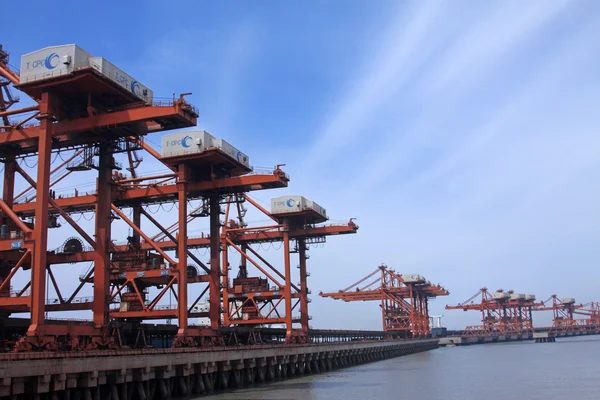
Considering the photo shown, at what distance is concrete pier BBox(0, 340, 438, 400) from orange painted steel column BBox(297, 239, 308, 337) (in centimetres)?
1300

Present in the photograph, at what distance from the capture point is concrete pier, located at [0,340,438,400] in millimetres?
22531

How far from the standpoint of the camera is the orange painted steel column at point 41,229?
30.5 m

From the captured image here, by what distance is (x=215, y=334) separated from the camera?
153 ft

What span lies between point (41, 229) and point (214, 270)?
1803 centimetres

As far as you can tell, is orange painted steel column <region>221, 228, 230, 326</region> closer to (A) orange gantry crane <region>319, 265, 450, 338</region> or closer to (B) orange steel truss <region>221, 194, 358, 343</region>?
(B) orange steel truss <region>221, 194, 358, 343</region>

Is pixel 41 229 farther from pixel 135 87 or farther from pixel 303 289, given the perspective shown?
pixel 303 289

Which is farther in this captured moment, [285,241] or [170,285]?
[285,241]

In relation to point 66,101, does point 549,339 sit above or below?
below

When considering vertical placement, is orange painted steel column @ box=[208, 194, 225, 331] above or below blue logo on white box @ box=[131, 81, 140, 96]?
below

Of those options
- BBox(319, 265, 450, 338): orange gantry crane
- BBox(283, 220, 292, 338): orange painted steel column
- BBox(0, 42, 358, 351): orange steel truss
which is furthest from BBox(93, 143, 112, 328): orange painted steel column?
BBox(319, 265, 450, 338): orange gantry crane

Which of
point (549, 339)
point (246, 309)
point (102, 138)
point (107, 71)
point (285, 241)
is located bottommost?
point (549, 339)

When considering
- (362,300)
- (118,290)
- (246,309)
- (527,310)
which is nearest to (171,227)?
(246,309)

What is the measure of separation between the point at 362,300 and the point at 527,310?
240 feet

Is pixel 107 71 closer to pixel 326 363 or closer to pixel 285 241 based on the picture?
pixel 285 241
